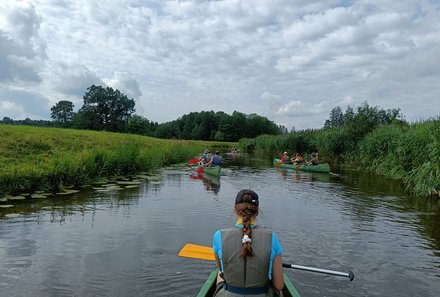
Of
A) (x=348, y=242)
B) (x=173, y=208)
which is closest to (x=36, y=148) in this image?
(x=173, y=208)

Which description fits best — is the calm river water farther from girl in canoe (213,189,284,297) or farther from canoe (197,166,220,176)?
canoe (197,166,220,176)

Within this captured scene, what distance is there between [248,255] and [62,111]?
101 meters

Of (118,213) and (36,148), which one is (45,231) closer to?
(118,213)

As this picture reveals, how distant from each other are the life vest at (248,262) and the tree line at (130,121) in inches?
2506

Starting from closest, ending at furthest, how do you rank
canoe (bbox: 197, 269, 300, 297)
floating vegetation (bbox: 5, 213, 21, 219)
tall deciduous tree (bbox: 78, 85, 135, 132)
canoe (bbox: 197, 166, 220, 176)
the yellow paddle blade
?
canoe (bbox: 197, 269, 300, 297) < the yellow paddle blade < floating vegetation (bbox: 5, 213, 21, 219) < canoe (bbox: 197, 166, 220, 176) < tall deciduous tree (bbox: 78, 85, 135, 132)

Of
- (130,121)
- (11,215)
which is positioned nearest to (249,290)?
(11,215)

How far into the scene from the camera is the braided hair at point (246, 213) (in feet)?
10.9

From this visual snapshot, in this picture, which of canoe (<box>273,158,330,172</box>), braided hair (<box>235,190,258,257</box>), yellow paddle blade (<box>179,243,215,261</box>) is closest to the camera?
braided hair (<box>235,190,258,257</box>)

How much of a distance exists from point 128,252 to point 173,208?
4099mm

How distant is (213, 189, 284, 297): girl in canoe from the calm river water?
2284mm

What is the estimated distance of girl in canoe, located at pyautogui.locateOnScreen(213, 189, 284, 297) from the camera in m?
3.37

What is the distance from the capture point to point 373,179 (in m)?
19.9

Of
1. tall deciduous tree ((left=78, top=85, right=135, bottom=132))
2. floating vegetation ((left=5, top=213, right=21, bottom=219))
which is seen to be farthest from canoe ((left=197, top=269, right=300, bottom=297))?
tall deciduous tree ((left=78, top=85, right=135, bottom=132))

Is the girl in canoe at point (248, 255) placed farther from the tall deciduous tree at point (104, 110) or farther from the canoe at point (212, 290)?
the tall deciduous tree at point (104, 110)
